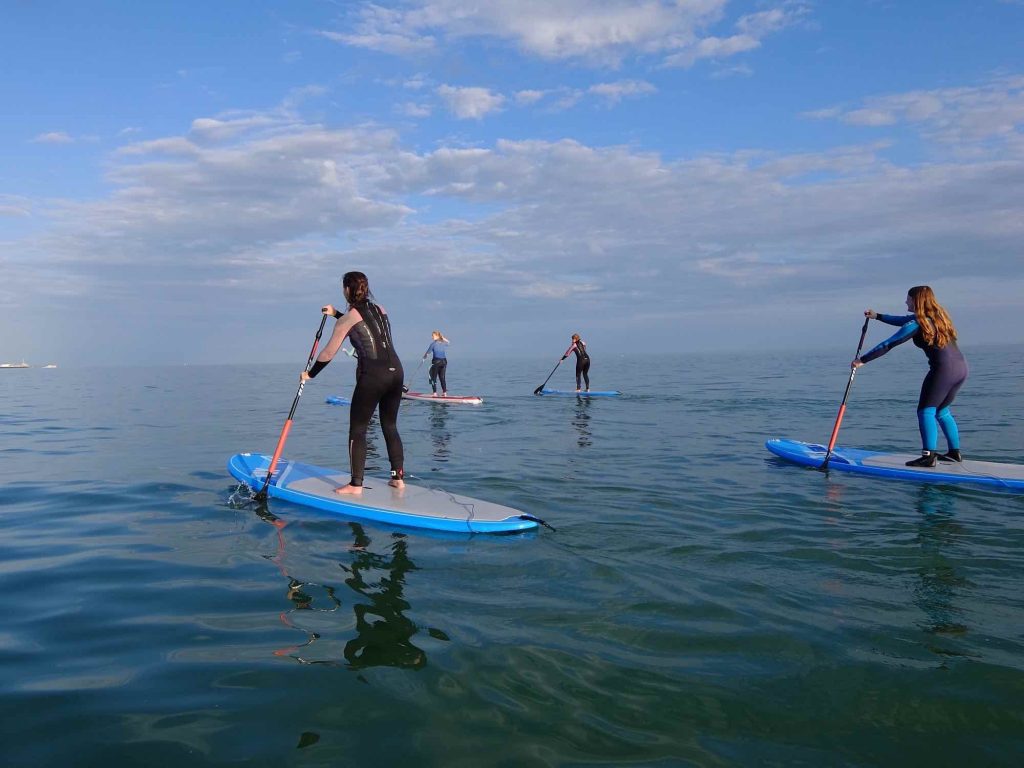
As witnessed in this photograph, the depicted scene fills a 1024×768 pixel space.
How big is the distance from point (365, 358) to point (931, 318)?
24.4 ft

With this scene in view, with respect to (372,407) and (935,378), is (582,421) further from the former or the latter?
(372,407)

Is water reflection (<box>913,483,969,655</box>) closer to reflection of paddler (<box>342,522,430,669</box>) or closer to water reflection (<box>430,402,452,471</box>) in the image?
reflection of paddler (<box>342,522,430,669</box>)

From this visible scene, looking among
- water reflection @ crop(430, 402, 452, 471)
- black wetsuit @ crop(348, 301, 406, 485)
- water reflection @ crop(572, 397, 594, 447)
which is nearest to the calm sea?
black wetsuit @ crop(348, 301, 406, 485)

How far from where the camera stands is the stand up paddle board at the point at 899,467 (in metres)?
8.17

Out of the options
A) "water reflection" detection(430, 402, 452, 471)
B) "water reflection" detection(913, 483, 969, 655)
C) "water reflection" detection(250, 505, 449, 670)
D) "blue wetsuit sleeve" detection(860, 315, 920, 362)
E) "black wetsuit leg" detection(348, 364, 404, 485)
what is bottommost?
"water reflection" detection(250, 505, 449, 670)

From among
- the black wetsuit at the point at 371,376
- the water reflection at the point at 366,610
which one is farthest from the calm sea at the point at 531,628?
the black wetsuit at the point at 371,376

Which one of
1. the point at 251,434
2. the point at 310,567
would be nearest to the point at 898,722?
the point at 310,567

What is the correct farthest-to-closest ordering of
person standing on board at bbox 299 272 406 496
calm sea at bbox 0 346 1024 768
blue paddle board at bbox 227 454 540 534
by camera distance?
person standing on board at bbox 299 272 406 496 < blue paddle board at bbox 227 454 540 534 < calm sea at bbox 0 346 1024 768

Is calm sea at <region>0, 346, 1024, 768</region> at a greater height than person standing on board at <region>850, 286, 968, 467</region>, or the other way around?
person standing on board at <region>850, 286, 968, 467</region>

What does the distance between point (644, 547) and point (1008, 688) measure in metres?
2.74

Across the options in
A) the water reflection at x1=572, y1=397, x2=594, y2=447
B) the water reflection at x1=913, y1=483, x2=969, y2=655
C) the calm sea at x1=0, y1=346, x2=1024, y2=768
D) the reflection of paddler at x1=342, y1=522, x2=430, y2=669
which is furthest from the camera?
the water reflection at x1=572, y1=397, x2=594, y2=447

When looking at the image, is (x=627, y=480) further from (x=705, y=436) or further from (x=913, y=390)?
(x=913, y=390)

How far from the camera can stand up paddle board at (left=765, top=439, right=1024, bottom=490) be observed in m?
8.17

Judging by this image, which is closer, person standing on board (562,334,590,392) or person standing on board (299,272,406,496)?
person standing on board (299,272,406,496)
